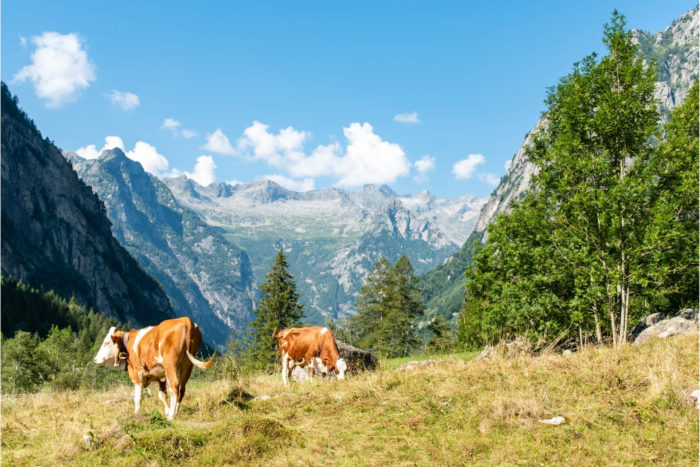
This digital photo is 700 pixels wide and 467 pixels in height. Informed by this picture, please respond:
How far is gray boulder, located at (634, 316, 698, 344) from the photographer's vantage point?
16.0 meters

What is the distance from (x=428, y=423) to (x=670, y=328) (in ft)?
45.6

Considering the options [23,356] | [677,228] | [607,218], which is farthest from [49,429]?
[23,356]

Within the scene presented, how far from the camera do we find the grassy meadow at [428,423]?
688 cm

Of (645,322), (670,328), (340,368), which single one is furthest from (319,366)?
(645,322)

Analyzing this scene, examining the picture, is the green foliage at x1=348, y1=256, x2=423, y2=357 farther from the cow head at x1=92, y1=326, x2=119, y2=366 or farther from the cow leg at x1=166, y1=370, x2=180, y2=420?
the cow leg at x1=166, y1=370, x2=180, y2=420

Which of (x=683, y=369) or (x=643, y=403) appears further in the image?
(x=683, y=369)

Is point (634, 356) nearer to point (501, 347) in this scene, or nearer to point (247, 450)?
point (501, 347)

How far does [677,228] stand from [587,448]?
41.5ft

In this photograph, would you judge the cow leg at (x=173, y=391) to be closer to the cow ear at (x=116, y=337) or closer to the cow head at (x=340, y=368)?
the cow ear at (x=116, y=337)

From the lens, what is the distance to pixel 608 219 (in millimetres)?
16125

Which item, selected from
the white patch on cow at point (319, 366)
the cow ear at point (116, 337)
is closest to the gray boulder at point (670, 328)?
the white patch on cow at point (319, 366)

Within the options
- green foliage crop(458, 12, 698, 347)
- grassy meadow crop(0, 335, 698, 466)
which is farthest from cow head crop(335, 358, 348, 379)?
green foliage crop(458, 12, 698, 347)

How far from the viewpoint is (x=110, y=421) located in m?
9.80

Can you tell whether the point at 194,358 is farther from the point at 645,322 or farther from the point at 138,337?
the point at 645,322
